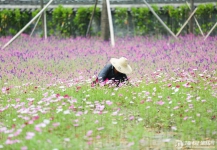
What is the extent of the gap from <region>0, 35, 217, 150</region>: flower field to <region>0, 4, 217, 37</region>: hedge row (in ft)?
23.3

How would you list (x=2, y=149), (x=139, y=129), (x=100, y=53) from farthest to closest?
(x=100, y=53) < (x=139, y=129) < (x=2, y=149)

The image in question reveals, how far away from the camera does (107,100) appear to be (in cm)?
776

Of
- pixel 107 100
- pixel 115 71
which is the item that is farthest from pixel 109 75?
pixel 107 100

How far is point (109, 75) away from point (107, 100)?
134cm

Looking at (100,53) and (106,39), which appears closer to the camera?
(100,53)

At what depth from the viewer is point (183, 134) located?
6285mm

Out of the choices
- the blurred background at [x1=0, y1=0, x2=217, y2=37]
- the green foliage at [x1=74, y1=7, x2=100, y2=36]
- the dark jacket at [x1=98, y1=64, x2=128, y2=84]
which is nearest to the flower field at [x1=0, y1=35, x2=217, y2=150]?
the dark jacket at [x1=98, y1=64, x2=128, y2=84]

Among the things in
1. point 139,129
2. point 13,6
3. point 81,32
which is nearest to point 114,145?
point 139,129

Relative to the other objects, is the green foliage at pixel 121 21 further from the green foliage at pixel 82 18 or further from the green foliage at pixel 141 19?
the green foliage at pixel 82 18

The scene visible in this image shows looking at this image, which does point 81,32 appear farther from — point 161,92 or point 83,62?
point 161,92

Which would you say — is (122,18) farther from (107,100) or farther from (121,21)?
(107,100)

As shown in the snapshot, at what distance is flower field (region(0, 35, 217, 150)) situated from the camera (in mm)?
5949

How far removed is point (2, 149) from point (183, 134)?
2150 millimetres

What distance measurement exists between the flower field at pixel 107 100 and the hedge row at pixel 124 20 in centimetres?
711
